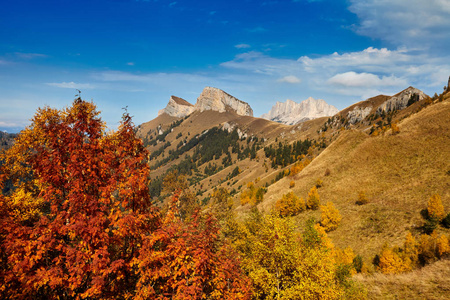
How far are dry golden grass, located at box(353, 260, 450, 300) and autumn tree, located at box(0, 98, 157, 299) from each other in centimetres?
3213

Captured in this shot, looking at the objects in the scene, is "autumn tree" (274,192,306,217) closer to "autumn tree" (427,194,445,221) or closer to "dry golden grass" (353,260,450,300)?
"autumn tree" (427,194,445,221)

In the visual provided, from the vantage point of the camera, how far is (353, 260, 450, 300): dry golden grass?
938 inches

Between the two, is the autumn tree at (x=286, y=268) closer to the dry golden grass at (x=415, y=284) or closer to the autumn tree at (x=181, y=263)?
the autumn tree at (x=181, y=263)

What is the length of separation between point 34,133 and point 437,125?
4174 inches

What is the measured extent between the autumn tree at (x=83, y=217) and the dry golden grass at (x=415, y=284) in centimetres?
3213

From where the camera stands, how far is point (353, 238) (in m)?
48.5

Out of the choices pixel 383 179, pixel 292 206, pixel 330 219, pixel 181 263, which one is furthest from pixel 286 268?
pixel 383 179

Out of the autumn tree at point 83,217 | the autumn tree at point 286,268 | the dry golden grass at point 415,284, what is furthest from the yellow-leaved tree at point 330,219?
the autumn tree at point 83,217

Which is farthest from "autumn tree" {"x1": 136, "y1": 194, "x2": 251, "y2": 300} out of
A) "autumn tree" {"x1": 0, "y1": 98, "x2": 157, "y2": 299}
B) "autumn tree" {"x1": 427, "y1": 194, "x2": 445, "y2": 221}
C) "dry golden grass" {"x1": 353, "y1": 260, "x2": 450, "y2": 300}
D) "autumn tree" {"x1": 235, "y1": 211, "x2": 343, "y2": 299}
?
"autumn tree" {"x1": 427, "y1": 194, "x2": 445, "y2": 221}

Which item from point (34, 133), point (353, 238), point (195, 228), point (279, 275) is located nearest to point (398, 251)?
point (353, 238)

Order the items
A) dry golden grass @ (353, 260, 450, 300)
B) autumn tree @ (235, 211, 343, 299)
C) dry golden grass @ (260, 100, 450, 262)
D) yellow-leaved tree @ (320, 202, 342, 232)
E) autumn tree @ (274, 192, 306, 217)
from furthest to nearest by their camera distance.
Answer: autumn tree @ (274, 192, 306, 217), yellow-leaved tree @ (320, 202, 342, 232), dry golden grass @ (260, 100, 450, 262), dry golden grass @ (353, 260, 450, 300), autumn tree @ (235, 211, 343, 299)

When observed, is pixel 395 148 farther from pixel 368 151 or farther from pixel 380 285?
pixel 380 285

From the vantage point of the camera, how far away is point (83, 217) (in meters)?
7.58

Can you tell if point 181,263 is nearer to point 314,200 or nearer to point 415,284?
point 415,284
